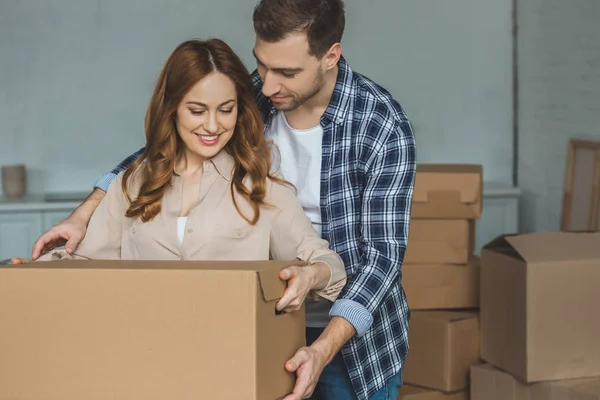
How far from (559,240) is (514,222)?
157 cm

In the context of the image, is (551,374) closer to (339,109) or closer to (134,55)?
(339,109)

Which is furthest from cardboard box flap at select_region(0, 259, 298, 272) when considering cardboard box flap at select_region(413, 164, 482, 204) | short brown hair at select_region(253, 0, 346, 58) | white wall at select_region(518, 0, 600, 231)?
white wall at select_region(518, 0, 600, 231)

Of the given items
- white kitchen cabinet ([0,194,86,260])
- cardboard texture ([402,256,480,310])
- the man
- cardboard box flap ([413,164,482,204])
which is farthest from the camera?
white kitchen cabinet ([0,194,86,260])

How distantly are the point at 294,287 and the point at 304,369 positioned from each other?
0.15m

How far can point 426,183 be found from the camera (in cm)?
306

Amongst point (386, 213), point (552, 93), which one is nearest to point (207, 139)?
point (386, 213)

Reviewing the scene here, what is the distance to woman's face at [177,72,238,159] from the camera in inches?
68.0

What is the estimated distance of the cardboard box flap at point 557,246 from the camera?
2572 mm

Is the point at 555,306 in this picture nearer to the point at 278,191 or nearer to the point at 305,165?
the point at 305,165

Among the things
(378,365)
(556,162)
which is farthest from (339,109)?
(556,162)

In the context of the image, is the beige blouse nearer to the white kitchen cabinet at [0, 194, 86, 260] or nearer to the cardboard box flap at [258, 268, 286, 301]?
the cardboard box flap at [258, 268, 286, 301]

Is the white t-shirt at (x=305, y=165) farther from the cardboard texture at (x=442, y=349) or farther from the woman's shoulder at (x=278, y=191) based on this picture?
the cardboard texture at (x=442, y=349)

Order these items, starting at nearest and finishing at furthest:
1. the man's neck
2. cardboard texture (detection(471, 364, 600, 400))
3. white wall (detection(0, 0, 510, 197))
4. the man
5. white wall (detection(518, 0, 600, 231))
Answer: the man → the man's neck → cardboard texture (detection(471, 364, 600, 400)) → white wall (detection(518, 0, 600, 231)) → white wall (detection(0, 0, 510, 197))

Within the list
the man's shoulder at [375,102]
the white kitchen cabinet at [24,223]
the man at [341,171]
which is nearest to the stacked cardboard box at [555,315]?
the man at [341,171]
